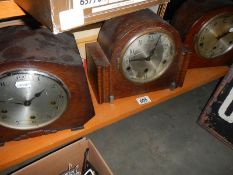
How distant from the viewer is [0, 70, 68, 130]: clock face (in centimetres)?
74

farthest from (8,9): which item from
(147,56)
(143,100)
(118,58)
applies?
(143,100)

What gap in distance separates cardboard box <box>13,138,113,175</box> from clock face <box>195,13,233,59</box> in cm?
71

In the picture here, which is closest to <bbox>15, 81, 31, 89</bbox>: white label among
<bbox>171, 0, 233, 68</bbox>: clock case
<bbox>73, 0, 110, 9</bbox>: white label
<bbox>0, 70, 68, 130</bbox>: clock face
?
<bbox>0, 70, 68, 130</bbox>: clock face

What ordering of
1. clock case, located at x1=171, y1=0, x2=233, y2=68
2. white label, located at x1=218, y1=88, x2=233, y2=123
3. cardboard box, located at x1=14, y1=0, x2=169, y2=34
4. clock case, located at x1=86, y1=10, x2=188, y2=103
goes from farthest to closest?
white label, located at x1=218, y1=88, x2=233, y2=123 → clock case, located at x1=171, y1=0, x2=233, y2=68 → clock case, located at x1=86, y1=10, x2=188, y2=103 → cardboard box, located at x1=14, y1=0, x2=169, y2=34

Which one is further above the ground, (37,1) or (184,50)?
(37,1)

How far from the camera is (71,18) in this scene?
0.61 metres

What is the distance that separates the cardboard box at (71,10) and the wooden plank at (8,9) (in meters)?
0.02

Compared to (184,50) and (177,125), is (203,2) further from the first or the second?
(177,125)

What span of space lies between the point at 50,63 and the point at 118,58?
27 cm

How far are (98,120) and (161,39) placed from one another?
1.38 ft

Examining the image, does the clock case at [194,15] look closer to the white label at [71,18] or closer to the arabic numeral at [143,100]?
the arabic numeral at [143,100]

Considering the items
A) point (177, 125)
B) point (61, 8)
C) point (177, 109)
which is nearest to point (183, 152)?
point (177, 125)

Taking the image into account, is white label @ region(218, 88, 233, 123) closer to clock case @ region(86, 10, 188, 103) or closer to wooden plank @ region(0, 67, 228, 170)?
wooden plank @ region(0, 67, 228, 170)

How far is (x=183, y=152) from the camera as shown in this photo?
1342 mm
